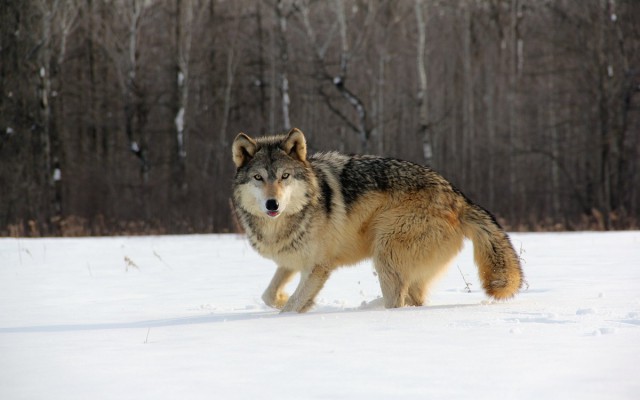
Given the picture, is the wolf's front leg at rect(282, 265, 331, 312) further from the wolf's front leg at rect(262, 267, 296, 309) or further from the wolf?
the wolf's front leg at rect(262, 267, 296, 309)

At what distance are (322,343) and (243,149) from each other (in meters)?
2.52

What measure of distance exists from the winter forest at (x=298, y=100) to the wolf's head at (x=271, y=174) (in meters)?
11.8

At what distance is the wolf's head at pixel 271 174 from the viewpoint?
5680mm

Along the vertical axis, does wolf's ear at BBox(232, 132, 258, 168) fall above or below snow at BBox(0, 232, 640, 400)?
above

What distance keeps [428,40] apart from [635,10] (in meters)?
12.1

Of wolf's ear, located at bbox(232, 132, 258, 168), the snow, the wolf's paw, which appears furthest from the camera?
the wolf's paw

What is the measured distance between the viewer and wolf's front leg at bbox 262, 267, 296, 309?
20.3ft

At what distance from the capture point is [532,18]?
2983 cm

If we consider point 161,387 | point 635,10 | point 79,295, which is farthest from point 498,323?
point 635,10

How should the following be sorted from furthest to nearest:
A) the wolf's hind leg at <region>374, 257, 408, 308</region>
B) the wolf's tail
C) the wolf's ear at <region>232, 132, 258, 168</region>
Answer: the wolf's ear at <region>232, 132, 258, 168</region> → the wolf's hind leg at <region>374, 257, 408, 308</region> → the wolf's tail

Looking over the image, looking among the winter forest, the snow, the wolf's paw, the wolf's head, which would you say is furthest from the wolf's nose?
the winter forest

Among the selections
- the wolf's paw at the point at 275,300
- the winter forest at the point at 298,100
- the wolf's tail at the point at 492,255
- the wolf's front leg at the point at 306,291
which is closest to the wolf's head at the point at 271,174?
the wolf's front leg at the point at 306,291

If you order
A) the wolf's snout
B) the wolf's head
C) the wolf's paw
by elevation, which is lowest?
the wolf's paw

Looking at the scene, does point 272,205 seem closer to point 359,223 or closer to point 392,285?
point 359,223
